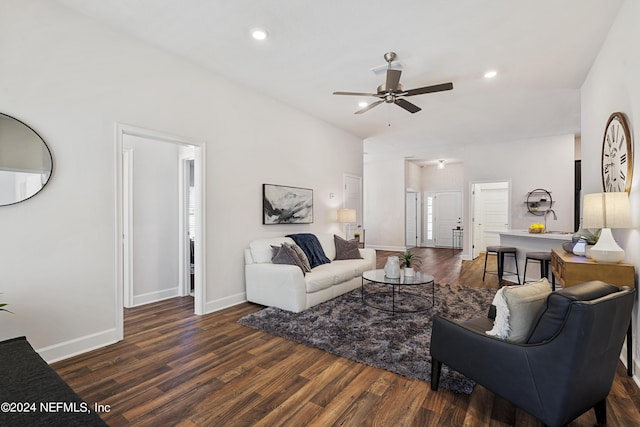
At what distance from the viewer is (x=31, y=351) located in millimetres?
1868

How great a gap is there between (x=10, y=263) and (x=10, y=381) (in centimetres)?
133

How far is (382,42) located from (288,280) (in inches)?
110

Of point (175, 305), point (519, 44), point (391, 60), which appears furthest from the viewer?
point (175, 305)

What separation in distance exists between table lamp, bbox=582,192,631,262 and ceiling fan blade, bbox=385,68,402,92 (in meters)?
2.05

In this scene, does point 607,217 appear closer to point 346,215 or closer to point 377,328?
point 377,328

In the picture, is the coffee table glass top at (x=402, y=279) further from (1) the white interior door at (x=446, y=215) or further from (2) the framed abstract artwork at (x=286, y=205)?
(1) the white interior door at (x=446, y=215)

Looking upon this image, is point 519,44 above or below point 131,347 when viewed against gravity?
above

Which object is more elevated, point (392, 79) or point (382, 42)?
point (382, 42)

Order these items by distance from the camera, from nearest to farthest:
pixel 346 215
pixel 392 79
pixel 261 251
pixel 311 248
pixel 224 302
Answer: pixel 392 79 < pixel 224 302 < pixel 261 251 < pixel 311 248 < pixel 346 215

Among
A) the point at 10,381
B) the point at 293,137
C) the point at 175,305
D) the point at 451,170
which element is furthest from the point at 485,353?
the point at 451,170

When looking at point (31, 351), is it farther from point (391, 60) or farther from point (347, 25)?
point (391, 60)

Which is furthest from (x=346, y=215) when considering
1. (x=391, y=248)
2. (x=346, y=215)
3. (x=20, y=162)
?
(x=20, y=162)

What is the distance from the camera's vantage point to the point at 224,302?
4031 mm

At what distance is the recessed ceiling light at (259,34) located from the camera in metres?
3.00
